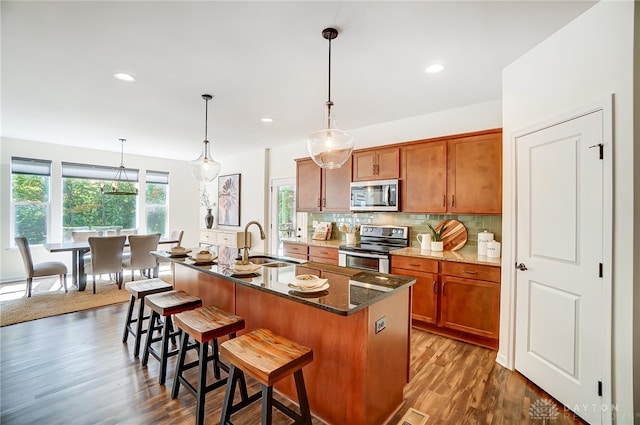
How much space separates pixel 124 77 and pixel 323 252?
3155 mm

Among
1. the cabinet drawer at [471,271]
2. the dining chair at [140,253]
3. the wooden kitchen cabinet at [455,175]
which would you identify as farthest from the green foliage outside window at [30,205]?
the cabinet drawer at [471,271]

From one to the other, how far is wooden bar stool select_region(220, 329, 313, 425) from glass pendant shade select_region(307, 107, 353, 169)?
1.40 m

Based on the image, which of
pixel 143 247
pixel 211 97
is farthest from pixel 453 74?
pixel 143 247

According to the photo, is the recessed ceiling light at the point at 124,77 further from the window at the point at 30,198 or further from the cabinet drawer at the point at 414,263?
the window at the point at 30,198

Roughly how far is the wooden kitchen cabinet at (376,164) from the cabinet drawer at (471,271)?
1.34m

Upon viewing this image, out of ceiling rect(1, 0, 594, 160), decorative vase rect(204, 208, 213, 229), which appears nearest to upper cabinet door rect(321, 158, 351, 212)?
ceiling rect(1, 0, 594, 160)

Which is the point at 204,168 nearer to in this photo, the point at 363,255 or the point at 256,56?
the point at 256,56

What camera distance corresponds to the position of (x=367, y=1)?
68.3 inches

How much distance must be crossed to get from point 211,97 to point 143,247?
3.29 metres

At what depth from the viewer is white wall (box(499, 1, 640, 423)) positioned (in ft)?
5.12

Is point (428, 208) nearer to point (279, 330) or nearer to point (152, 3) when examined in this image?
point (279, 330)

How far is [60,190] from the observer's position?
5.64 meters

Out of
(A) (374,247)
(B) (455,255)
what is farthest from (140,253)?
(B) (455,255)

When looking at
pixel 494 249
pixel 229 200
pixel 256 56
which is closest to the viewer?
pixel 256 56
